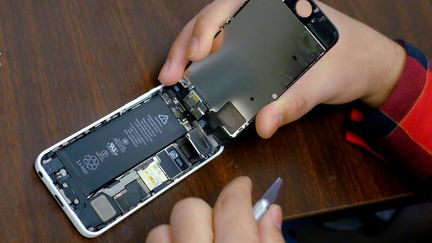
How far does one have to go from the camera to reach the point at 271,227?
454 mm

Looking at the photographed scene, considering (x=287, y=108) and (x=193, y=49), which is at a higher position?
(x=193, y=49)

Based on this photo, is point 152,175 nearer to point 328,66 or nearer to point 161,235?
point 161,235

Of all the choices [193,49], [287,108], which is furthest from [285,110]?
[193,49]

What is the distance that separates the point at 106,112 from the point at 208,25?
0.43 ft

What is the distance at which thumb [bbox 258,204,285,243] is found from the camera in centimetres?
45

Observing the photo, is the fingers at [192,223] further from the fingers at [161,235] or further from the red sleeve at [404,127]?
the red sleeve at [404,127]

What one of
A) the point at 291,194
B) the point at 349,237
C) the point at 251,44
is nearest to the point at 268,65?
the point at 251,44

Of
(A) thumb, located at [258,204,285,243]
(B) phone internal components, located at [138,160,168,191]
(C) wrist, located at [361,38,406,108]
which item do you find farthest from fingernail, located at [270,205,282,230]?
(C) wrist, located at [361,38,406,108]

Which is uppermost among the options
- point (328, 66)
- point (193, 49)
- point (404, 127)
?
point (193, 49)

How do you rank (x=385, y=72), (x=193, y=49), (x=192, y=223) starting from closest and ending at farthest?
(x=192, y=223)
(x=193, y=49)
(x=385, y=72)

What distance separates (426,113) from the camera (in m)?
0.61

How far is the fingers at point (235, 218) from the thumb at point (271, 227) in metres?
0.02

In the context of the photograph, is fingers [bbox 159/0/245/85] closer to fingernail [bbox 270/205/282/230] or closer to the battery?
the battery

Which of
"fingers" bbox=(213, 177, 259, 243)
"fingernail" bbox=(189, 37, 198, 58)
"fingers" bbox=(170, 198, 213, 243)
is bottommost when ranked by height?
"fingers" bbox=(213, 177, 259, 243)
